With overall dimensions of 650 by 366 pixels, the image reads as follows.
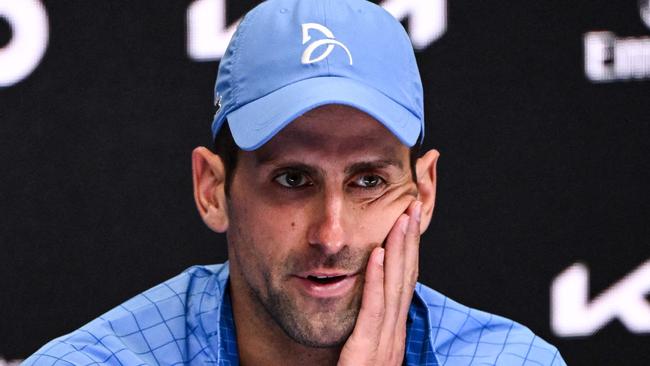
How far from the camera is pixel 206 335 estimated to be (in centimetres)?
180

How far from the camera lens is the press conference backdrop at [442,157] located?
221 centimetres

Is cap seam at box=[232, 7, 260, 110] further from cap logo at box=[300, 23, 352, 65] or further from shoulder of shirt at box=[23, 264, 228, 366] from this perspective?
shoulder of shirt at box=[23, 264, 228, 366]

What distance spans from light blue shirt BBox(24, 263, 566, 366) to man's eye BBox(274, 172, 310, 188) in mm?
241

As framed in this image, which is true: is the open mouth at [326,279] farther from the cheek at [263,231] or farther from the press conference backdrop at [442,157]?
the press conference backdrop at [442,157]

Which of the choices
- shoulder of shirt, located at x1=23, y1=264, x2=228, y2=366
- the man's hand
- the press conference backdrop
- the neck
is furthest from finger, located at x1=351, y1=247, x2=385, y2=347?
the press conference backdrop

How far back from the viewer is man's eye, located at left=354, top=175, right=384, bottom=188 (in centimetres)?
169

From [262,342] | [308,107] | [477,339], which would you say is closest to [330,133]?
[308,107]

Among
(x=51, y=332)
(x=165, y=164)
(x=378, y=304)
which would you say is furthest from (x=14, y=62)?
(x=378, y=304)

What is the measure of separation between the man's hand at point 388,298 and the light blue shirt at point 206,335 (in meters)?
0.11

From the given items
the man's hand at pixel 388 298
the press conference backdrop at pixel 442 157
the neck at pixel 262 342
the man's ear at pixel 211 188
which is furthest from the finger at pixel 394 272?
the press conference backdrop at pixel 442 157

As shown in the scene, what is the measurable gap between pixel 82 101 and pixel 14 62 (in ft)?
0.46

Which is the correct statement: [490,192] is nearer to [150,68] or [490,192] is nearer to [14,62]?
[150,68]

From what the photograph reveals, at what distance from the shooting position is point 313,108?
5.38 ft

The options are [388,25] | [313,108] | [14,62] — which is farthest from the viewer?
[14,62]
